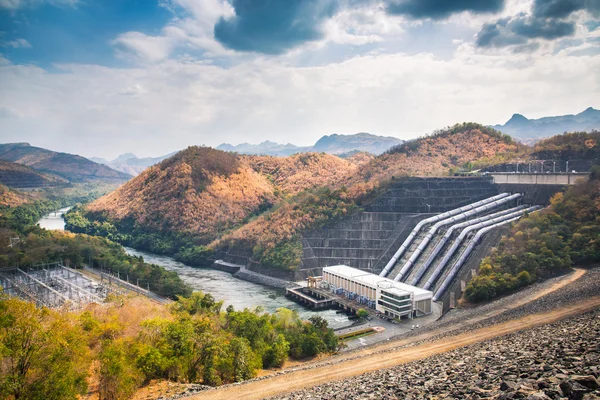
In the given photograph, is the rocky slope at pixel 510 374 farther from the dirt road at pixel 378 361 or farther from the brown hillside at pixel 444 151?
the brown hillside at pixel 444 151

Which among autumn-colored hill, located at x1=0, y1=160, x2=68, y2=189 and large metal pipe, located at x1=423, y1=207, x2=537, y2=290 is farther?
autumn-colored hill, located at x1=0, y1=160, x2=68, y2=189

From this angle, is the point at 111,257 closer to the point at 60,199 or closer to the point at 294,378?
the point at 294,378

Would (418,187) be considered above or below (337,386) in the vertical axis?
above

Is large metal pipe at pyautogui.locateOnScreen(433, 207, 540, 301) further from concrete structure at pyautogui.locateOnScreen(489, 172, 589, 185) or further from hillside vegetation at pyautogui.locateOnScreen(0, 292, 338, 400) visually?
hillside vegetation at pyautogui.locateOnScreen(0, 292, 338, 400)

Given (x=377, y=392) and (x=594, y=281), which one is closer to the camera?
(x=377, y=392)

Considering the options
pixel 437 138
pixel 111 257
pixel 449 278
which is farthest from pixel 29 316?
pixel 437 138

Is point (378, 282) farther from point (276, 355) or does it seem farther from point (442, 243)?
point (276, 355)

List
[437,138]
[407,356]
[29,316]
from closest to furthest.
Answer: [29,316] → [407,356] → [437,138]

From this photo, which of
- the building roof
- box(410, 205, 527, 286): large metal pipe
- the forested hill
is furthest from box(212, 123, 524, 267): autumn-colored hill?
box(410, 205, 527, 286): large metal pipe
